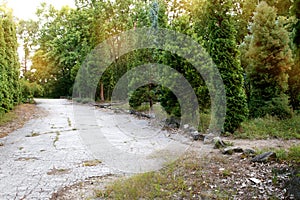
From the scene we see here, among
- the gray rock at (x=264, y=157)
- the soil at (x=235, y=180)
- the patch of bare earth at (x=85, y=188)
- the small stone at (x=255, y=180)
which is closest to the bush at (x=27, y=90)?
the patch of bare earth at (x=85, y=188)

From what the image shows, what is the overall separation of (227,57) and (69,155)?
4.72m

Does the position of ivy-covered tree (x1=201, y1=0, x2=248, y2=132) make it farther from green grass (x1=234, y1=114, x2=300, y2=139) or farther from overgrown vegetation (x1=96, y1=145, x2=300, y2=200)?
overgrown vegetation (x1=96, y1=145, x2=300, y2=200)

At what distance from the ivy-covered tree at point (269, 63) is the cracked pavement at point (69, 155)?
11.6 feet

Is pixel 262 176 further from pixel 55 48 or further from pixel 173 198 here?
pixel 55 48

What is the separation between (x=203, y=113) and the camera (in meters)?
7.80

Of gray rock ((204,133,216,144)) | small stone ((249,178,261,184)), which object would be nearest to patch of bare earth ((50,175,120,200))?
small stone ((249,178,261,184))

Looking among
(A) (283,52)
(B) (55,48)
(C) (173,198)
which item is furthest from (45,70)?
(C) (173,198)

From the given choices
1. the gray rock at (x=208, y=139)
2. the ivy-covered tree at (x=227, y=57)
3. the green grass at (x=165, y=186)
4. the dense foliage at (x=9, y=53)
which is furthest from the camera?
the dense foliage at (x=9, y=53)

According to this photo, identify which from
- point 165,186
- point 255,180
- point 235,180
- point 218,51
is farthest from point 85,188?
point 218,51

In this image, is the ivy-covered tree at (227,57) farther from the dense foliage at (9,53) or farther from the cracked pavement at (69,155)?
the dense foliage at (9,53)

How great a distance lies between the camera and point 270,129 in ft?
21.9

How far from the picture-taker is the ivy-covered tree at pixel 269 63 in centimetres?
806

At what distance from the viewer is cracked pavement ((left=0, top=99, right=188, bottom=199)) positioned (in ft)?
12.2

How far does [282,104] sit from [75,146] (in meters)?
6.30
